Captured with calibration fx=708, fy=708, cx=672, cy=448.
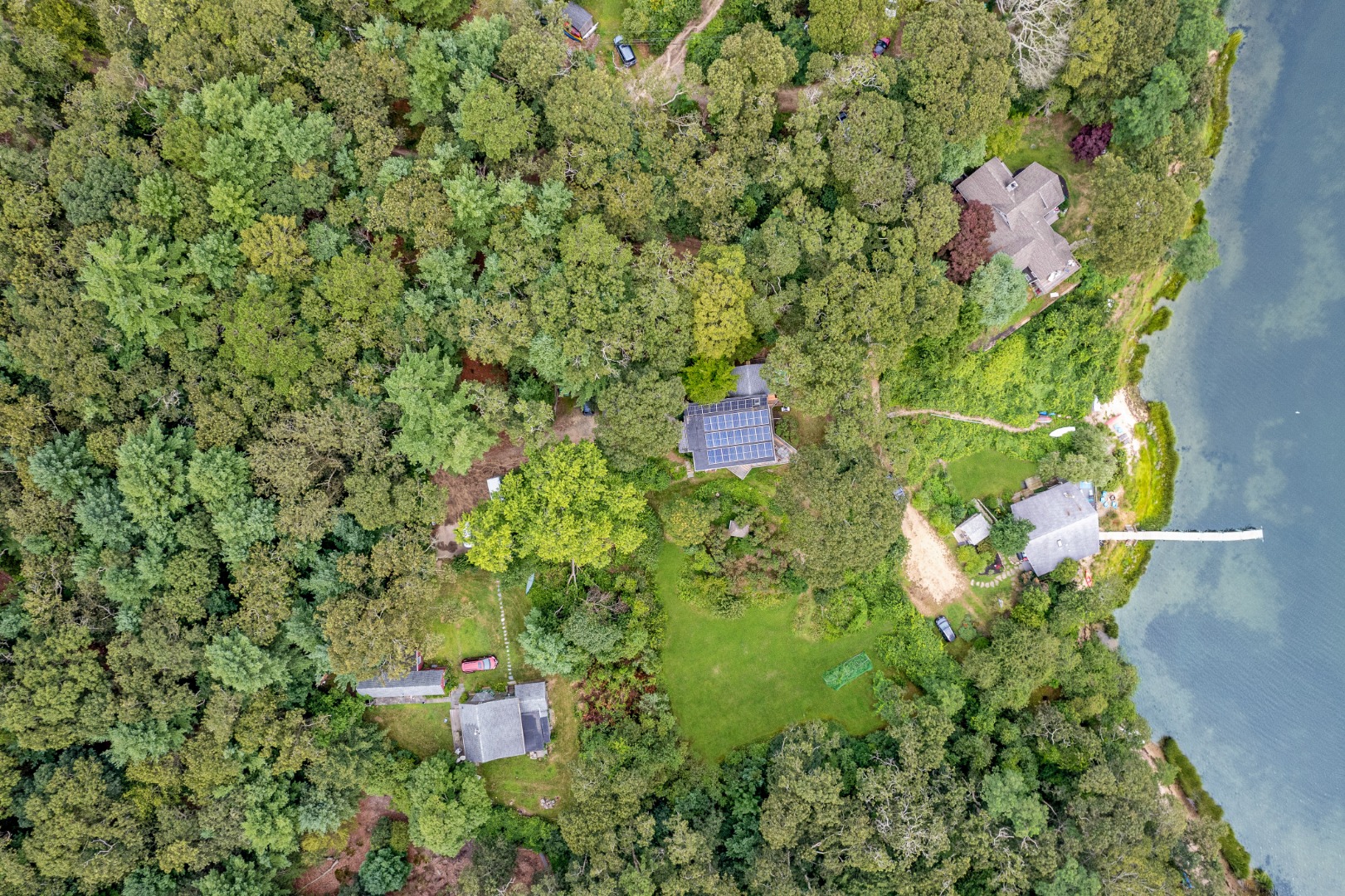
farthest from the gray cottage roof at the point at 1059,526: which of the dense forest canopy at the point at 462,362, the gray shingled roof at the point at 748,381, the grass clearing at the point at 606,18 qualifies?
the grass clearing at the point at 606,18

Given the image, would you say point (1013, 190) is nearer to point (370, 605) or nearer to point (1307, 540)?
point (1307, 540)

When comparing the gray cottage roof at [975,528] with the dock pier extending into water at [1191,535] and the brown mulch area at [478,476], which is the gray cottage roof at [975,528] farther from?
the brown mulch area at [478,476]

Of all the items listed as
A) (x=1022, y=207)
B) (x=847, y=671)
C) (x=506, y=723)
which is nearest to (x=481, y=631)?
(x=506, y=723)

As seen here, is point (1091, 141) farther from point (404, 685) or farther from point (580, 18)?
point (404, 685)

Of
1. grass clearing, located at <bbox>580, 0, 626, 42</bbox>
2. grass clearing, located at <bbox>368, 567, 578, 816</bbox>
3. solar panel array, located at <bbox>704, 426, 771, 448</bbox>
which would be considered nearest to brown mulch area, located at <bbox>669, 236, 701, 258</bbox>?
solar panel array, located at <bbox>704, 426, 771, 448</bbox>

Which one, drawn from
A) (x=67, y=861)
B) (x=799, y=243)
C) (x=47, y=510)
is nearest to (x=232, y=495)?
(x=47, y=510)
